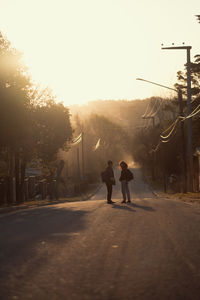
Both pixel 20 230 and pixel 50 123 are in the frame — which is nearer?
pixel 20 230

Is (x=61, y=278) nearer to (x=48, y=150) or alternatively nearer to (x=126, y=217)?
(x=126, y=217)

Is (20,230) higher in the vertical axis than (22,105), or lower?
lower

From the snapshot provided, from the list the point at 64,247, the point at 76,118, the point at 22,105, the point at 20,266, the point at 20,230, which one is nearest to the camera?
the point at 20,266

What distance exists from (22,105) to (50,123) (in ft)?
49.0

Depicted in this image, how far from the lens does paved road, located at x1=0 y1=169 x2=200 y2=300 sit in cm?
577

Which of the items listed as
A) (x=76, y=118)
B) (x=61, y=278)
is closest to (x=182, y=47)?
(x=61, y=278)

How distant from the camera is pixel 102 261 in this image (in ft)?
24.9

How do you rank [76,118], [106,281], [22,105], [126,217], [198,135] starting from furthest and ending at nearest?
[76,118] → [198,135] → [22,105] → [126,217] → [106,281]

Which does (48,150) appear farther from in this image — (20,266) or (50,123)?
(20,266)

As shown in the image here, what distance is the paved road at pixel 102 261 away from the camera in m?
5.77

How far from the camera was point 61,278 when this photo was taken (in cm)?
650

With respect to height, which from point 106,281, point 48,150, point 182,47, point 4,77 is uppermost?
point 182,47

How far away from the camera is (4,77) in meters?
28.4

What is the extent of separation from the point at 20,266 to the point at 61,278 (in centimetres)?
101
